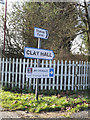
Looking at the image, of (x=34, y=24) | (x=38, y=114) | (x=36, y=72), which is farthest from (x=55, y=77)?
(x=38, y=114)

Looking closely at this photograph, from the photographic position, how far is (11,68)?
7992mm

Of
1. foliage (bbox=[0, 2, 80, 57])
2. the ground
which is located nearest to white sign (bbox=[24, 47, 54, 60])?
the ground

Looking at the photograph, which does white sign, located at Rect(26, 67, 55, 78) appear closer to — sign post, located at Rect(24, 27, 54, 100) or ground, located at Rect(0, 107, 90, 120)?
sign post, located at Rect(24, 27, 54, 100)

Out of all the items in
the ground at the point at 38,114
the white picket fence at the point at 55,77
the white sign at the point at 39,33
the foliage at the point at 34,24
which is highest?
the foliage at the point at 34,24

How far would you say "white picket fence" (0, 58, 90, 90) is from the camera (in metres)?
7.19

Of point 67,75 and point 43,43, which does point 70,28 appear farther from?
point 67,75

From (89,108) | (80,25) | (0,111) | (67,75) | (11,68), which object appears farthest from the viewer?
(80,25)

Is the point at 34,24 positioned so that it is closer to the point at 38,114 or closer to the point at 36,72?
the point at 36,72

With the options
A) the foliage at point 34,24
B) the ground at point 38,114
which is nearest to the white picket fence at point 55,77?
the foliage at point 34,24

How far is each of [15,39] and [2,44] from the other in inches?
33.8

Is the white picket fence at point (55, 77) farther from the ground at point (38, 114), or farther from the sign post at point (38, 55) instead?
the ground at point (38, 114)

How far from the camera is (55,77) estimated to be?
24.3 feet

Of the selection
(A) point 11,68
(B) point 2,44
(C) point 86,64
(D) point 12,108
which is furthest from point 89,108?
(B) point 2,44

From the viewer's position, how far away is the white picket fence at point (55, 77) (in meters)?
7.19
